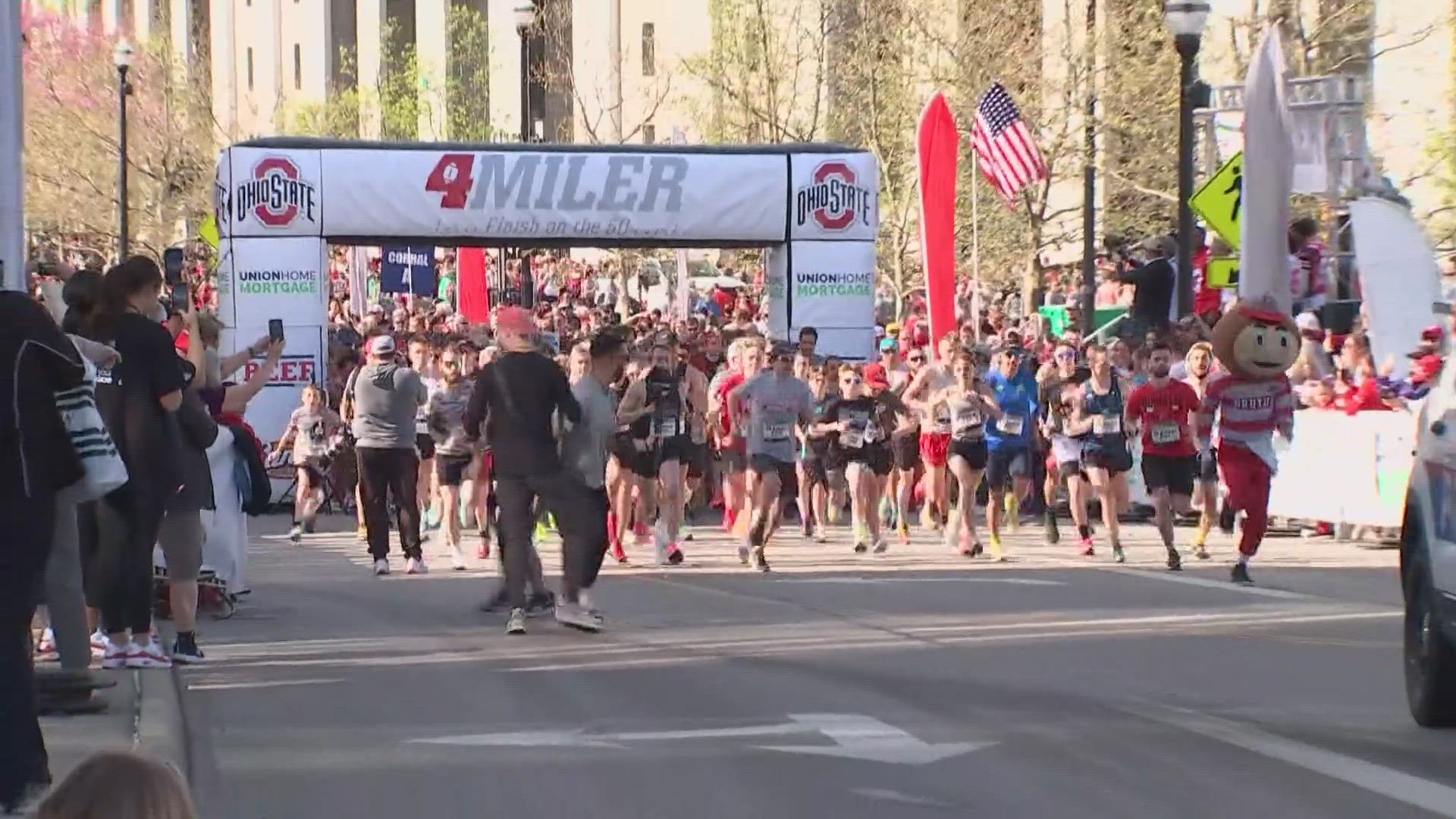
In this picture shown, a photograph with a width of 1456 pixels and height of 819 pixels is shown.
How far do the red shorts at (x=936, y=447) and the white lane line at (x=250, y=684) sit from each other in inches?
395

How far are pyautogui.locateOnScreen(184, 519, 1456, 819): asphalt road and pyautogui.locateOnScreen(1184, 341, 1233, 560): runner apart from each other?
6.92 ft

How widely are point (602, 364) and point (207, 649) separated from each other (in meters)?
3.25

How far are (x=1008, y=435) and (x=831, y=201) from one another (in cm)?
770

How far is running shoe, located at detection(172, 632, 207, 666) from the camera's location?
510 inches

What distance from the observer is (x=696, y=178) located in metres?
28.1

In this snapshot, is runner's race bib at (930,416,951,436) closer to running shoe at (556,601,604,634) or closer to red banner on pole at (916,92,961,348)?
red banner on pole at (916,92,961,348)

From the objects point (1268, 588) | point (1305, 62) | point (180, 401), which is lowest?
point (1268, 588)

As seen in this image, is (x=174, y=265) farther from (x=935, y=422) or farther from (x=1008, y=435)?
(x=1008, y=435)

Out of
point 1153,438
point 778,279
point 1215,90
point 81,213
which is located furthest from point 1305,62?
point 81,213

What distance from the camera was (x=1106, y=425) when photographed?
20250 millimetres

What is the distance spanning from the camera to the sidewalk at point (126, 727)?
8.98m

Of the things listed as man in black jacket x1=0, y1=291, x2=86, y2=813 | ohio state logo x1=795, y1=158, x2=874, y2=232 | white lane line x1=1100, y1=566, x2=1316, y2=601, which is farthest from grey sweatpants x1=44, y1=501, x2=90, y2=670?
ohio state logo x1=795, y1=158, x2=874, y2=232

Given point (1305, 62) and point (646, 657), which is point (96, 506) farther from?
point (1305, 62)

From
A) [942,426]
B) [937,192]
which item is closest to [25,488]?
[942,426]
